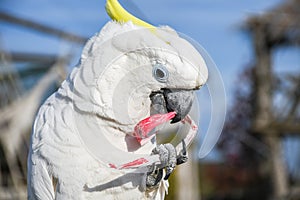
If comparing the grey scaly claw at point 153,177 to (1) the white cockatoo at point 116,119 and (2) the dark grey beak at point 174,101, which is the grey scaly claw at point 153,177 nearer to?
(1) the white cockatoo at point 116,119

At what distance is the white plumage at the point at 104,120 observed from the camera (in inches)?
66.6

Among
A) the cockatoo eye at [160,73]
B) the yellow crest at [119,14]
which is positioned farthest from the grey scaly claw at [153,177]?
the yellow crest at [119,14]

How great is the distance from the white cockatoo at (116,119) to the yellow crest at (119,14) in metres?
0.05

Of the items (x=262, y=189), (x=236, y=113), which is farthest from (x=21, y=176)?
(x=236, y=113)

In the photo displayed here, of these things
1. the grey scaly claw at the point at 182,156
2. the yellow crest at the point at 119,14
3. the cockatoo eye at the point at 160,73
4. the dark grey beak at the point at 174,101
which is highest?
the yellow crest at the point at 119,14

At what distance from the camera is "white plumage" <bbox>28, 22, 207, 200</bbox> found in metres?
1.69

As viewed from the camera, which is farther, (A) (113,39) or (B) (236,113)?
(B) (236,113)

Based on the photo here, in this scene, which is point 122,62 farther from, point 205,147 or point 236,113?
point 236,113

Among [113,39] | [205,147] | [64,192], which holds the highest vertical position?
[113,39]

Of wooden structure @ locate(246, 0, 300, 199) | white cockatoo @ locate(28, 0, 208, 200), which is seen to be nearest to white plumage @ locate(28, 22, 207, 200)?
white cockatoo @ locate(28, 0, 208, 200)

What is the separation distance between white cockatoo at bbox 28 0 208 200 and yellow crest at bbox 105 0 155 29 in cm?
5

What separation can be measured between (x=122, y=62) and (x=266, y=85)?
19.5ft

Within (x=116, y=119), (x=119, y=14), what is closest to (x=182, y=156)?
(x=116, y=119)

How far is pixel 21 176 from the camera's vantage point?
21.3 ft
